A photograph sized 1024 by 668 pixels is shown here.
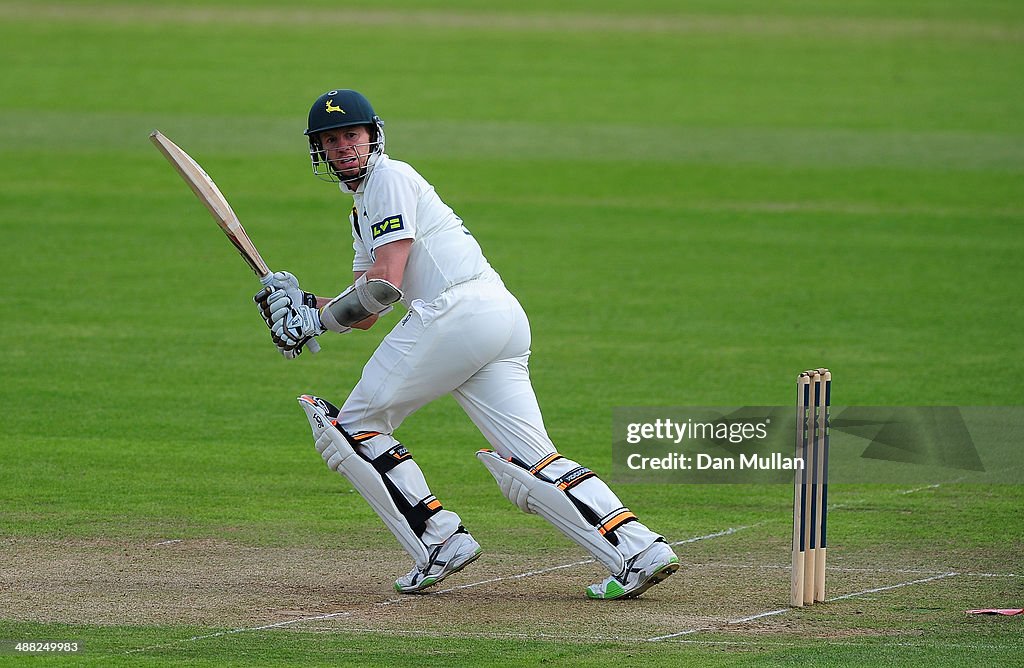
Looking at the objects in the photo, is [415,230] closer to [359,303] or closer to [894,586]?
[359,303]

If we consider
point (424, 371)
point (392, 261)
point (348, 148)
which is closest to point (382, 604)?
point (424, 371)

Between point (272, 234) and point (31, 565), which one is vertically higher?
point (272, 234)

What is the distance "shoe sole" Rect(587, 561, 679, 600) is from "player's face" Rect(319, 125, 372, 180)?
208cm

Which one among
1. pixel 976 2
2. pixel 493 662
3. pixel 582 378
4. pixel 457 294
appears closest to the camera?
pixel 493 662

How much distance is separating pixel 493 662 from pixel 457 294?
1.65 metres

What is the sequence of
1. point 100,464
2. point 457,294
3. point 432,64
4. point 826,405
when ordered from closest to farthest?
1. point 826,405
2. point 457,294
3. point 100,464
4. point 432,64

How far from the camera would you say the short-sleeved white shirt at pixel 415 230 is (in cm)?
662

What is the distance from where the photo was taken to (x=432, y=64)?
31.7 meters

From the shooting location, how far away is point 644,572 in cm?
652

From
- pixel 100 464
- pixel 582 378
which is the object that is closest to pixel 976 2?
pixel 582 378

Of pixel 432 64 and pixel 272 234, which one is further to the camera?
pixel 432 64

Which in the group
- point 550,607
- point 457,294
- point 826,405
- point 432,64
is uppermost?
point 432,64

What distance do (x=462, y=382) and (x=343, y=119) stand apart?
1.22 m

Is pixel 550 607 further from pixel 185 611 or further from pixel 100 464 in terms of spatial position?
pixel 100 464
